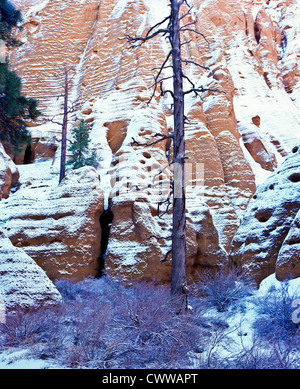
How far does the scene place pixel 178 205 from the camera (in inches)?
285

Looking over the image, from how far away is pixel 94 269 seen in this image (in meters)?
12.5

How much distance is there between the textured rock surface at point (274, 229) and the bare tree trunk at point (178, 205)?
95.3 inches

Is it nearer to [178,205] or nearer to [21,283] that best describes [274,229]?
[178,205]

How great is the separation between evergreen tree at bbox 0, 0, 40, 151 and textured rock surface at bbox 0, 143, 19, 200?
30.2ft

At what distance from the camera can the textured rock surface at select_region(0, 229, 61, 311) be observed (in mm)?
6426

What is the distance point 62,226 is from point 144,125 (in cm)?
915

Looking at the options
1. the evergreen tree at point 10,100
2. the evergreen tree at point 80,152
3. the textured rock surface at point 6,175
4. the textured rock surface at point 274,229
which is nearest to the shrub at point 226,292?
the textured rock surface at point 274,229

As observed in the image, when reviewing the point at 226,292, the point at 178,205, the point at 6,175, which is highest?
the point at 6,175

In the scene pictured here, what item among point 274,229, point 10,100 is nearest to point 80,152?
point 10,100

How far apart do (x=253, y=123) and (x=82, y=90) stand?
19602 mm

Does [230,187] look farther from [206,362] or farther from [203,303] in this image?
[206,362]

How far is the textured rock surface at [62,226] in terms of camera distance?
40.0 feet

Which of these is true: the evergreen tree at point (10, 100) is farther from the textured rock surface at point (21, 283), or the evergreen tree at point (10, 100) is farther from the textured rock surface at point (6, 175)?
the textured rock surface at point (6, 175)

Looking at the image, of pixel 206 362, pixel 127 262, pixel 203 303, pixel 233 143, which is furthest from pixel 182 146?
pixel 233 143
